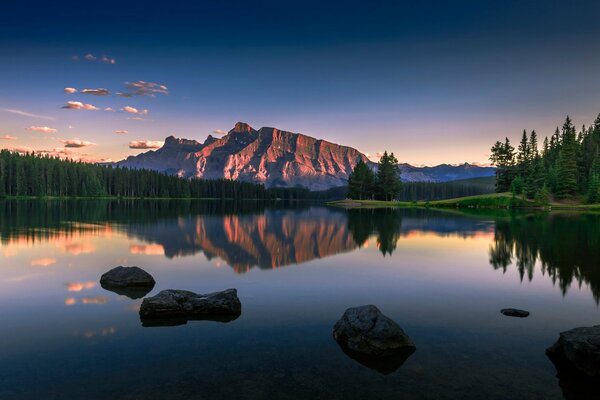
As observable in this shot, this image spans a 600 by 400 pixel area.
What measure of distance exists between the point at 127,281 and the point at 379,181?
152 meters

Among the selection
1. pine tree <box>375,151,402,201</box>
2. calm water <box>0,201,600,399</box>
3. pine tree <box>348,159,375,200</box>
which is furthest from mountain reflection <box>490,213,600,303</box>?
pine tree <box>348,159,375,200</box>

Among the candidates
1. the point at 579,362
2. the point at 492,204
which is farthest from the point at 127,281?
the point at 492,204

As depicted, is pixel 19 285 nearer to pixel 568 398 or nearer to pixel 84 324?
pixel 84 324

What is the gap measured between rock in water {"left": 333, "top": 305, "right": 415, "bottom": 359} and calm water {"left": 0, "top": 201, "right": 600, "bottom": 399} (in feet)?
1.99

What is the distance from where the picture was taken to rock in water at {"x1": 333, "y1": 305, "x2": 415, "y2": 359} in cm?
1279

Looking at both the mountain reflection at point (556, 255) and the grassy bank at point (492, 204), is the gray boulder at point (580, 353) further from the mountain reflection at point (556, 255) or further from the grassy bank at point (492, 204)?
the grassy bank at point (492, 204)

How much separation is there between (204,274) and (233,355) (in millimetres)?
13675

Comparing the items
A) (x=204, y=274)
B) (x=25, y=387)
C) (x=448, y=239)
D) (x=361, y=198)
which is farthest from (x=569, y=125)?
(x=25, y=387)

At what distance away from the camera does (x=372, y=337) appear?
13.0 m

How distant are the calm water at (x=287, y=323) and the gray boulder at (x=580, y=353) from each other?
21.3 inches

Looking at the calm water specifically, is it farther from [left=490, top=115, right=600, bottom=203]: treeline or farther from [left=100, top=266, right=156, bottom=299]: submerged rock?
A: [left=490, top=115, right=600, bottom=203]: treeline

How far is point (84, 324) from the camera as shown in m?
15.4

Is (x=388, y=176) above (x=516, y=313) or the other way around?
above

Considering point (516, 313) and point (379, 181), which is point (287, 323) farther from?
point (379, 181)
